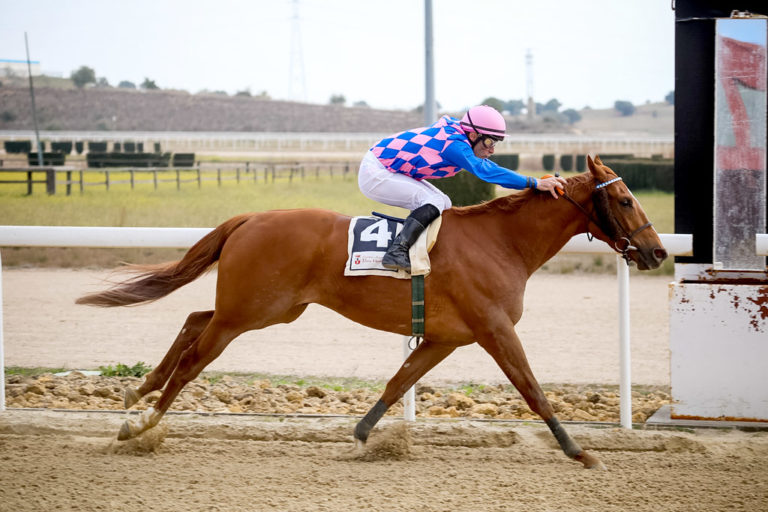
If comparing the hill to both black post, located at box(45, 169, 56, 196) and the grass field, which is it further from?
black post, located at box(45, 169, 56, 196)

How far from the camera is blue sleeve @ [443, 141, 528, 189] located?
4.09 m

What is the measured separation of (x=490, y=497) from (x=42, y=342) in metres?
5.54

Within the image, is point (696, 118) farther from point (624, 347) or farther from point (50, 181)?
point (50, 181)

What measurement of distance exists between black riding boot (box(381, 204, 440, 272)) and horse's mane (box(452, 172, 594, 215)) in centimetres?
28

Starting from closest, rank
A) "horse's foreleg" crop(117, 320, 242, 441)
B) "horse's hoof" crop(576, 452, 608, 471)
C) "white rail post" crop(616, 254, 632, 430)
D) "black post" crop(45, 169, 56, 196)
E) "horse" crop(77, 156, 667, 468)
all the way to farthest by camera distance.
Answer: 1. "horse's hoof" crop(576, 452, 608, 471)
2. "horse" crop(77, 156, 667, 468)
3. "horse's foreleg" crop(117, 320, 242, 441)
4. "white rail post" crop(616, 254, 632, 430)
5. "black post" crop(45, 169, 56, 196)

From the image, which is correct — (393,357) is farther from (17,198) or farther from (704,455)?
(17,198)

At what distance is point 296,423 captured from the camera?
4.78 metres

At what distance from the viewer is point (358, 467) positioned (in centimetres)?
414

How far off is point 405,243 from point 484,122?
739 mm

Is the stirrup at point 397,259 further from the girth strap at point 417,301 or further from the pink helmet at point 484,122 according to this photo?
the pink helmet at point 484,122

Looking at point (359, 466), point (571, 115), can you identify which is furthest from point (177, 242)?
point (571, 115)

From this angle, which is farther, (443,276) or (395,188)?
(395,188)

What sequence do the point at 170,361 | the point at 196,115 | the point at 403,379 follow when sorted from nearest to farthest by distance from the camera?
the point at 403,379 < the point at 170,361 < the point at 196,115

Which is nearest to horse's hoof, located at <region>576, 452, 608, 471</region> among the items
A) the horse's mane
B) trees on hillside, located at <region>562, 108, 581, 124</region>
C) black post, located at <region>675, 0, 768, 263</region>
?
the horse's mane
